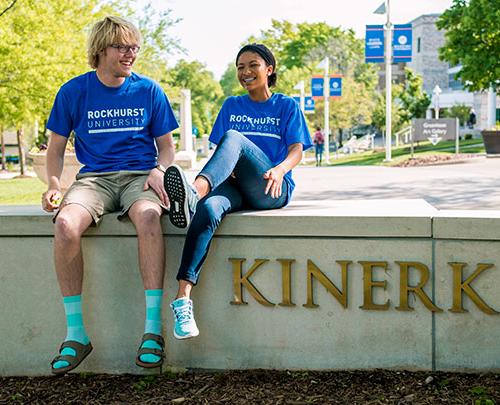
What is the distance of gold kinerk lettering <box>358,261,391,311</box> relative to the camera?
386cm

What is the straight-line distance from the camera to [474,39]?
26.1 metres

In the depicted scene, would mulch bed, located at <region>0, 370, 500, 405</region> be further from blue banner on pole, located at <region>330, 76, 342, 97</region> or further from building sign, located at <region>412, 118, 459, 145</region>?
blue banner on pole, located at <region>330, 76, 342, 97</region>

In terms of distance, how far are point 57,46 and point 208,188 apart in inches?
624

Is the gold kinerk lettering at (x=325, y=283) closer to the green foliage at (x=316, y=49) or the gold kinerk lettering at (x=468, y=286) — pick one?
the gold kinerk lettering at (x=468, y=286)

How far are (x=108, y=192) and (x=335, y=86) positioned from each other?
34213mm

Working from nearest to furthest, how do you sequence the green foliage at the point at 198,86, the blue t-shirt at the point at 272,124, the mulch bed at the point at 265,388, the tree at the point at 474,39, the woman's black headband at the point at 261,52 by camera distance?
1. the mulch bed at the point at 265,388
2. the blue t-shirt at the point at 272,124
3. the woman's black headband at the point at 261,52
4. the tree at the point at 474,39
5. the green foliage at the point at 198,86

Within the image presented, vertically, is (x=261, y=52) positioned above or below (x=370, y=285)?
above

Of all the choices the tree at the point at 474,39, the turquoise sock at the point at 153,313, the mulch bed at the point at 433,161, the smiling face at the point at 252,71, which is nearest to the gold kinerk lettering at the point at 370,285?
the turquoise sock at the point at 153,313

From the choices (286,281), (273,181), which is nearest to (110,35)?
(273,181)

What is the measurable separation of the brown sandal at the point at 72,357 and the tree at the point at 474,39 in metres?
23.8

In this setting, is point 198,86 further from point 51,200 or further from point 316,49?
point 51,200

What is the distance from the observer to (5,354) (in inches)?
165

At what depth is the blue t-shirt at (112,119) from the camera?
417 cm

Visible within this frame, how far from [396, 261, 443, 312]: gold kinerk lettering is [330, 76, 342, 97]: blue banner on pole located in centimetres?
3379
